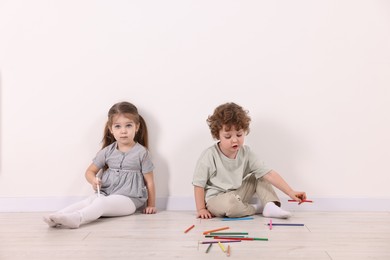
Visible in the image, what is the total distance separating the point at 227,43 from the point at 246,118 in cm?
37

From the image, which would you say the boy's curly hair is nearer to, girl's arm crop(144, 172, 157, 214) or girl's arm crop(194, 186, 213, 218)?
girl's arm crop(194, 186, 213, 218)

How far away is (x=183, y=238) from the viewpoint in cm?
164

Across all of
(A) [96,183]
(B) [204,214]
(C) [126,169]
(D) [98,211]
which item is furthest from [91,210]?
(B) [204,214]

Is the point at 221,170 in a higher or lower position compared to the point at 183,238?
higher

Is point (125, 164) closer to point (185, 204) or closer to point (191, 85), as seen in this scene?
point (185, 204)

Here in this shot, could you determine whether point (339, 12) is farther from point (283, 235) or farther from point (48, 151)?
point (48, 151)

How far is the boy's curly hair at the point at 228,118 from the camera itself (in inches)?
79.4

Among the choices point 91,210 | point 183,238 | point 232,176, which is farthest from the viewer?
point 232,176

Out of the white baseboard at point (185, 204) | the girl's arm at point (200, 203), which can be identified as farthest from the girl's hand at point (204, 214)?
the white baseboard at point (185, 204)

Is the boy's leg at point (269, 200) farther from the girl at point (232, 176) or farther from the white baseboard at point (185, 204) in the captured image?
the white baseboard at point (185, 204)

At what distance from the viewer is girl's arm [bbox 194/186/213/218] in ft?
6.64

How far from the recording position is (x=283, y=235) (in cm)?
167

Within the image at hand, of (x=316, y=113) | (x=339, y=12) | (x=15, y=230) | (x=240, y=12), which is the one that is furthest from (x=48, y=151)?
(x=339, y=12)

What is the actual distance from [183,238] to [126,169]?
62 cm
